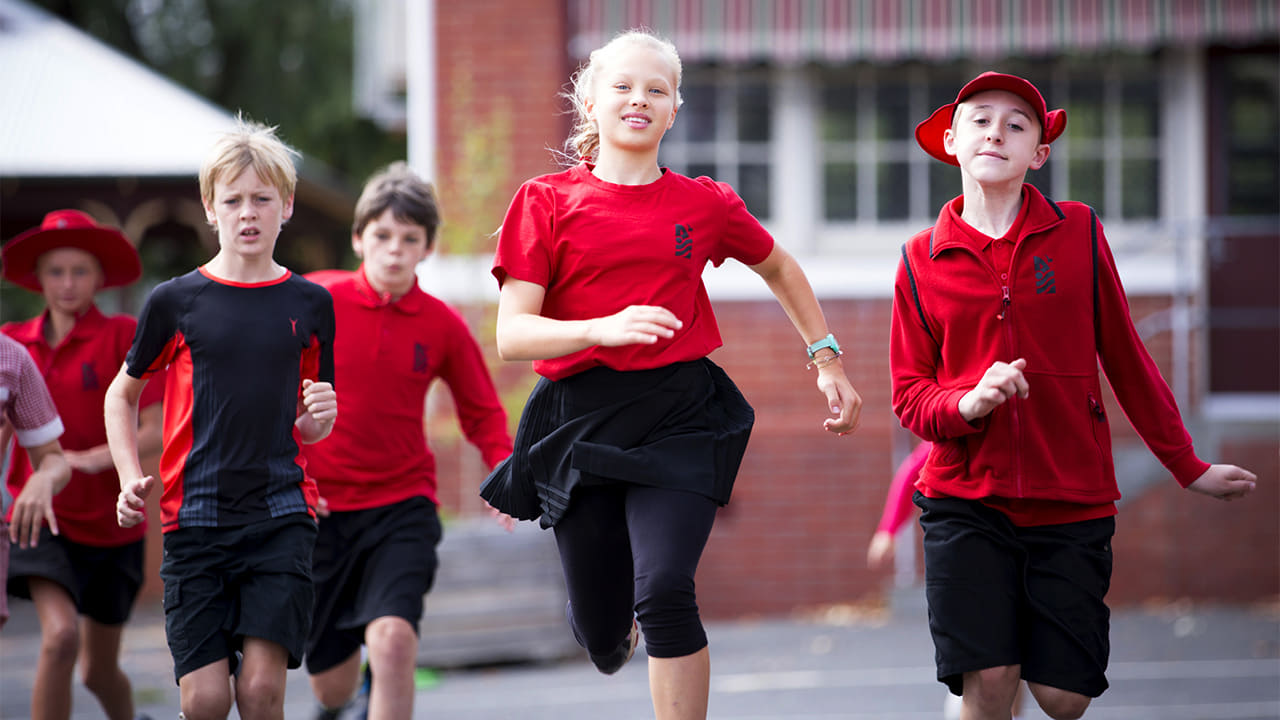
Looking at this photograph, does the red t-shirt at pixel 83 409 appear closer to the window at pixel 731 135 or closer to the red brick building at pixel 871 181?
the red brick building at pixel 871 181

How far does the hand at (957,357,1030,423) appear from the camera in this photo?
11.6 feet

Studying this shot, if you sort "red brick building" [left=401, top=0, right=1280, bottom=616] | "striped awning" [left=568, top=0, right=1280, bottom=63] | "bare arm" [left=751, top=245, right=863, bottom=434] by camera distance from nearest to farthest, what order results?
"bare arm" [left=751, top=245, right=863, bottom=434], "striped awning" [left=568, top=0, right=1280, bottom=63], "red brick building" [left=401, top=0, right=1280, bottom=616]

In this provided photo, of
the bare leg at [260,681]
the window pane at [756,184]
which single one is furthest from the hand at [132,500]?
the window pane at [756,184]

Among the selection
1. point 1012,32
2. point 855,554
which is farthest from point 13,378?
point 1012,32

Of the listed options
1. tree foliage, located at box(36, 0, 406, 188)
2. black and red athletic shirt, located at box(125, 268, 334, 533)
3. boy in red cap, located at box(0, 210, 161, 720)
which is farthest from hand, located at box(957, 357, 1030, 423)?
tree foliage, located at box(36, 0, 406, 188)

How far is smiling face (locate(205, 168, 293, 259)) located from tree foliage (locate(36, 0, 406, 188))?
66.8 ft

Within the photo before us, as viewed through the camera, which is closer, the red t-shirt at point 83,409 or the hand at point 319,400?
the hand at point 319,400

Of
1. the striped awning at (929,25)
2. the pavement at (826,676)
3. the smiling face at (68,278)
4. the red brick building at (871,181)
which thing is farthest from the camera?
the red brick building at (871,181)

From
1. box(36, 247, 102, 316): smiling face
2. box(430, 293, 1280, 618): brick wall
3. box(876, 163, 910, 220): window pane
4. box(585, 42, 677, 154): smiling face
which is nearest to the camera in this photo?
box(585, 42, 677, 154): smiling face

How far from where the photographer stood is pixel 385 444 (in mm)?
5148

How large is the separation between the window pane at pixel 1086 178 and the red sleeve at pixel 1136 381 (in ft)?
24.8

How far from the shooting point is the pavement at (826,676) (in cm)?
730

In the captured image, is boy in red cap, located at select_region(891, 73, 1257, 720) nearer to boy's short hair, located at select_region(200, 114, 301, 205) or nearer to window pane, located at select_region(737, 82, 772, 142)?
boy's short hair, located at select_region(200, 114, 301, 205)

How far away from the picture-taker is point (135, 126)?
41.9 feet
